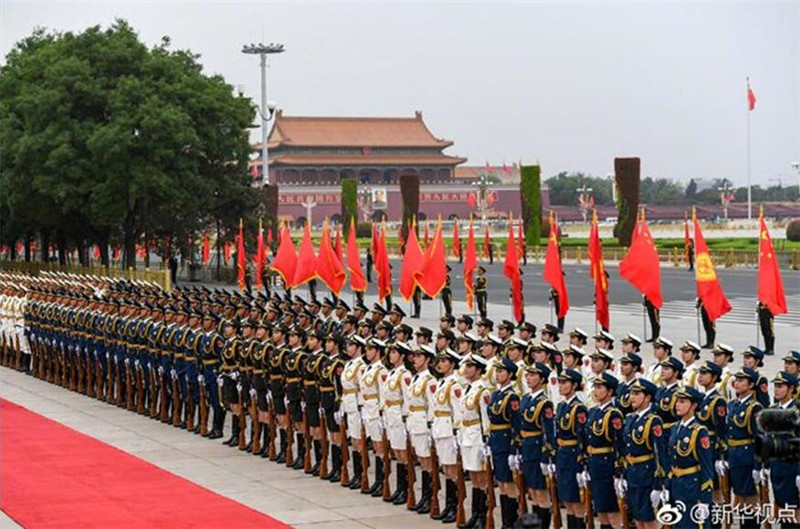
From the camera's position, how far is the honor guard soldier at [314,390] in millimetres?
12797

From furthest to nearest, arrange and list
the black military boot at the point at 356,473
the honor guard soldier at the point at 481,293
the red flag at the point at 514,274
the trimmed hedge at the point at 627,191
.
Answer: the trimmed hedge at the point at 627,191, the honor guard soldier at the point at 481,293, the red flag at the point at 514,274, the black military boot at the point at 356,473

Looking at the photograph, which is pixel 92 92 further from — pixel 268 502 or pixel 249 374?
pixel 268 502

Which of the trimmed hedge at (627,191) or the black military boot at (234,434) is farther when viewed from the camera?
the trimmed hedge at (627,191)

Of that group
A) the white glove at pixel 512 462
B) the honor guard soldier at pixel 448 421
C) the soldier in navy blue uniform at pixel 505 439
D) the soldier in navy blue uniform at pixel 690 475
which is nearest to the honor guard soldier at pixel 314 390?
the honor guard soldier at pixel 448 421

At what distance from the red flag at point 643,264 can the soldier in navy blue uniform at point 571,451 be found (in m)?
8.30

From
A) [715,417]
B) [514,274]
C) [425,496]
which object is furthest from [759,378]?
[514,274]

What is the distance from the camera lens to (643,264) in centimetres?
1752

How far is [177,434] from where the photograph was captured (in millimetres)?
15734

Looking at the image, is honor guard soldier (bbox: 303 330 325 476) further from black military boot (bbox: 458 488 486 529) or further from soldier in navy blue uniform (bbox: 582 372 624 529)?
soldier in navy blue uniform (bbox: 582 372 624 529)

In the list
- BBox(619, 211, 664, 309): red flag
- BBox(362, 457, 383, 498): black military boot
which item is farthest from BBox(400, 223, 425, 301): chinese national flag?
BBox(362, 457, 383, 498): black military boot

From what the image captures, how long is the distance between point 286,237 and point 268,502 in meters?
13.2

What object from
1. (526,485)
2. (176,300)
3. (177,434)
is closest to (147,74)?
(176,300)

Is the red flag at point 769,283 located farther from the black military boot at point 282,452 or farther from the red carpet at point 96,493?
the red carpet at point 96,493

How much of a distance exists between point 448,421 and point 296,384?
2727mm
